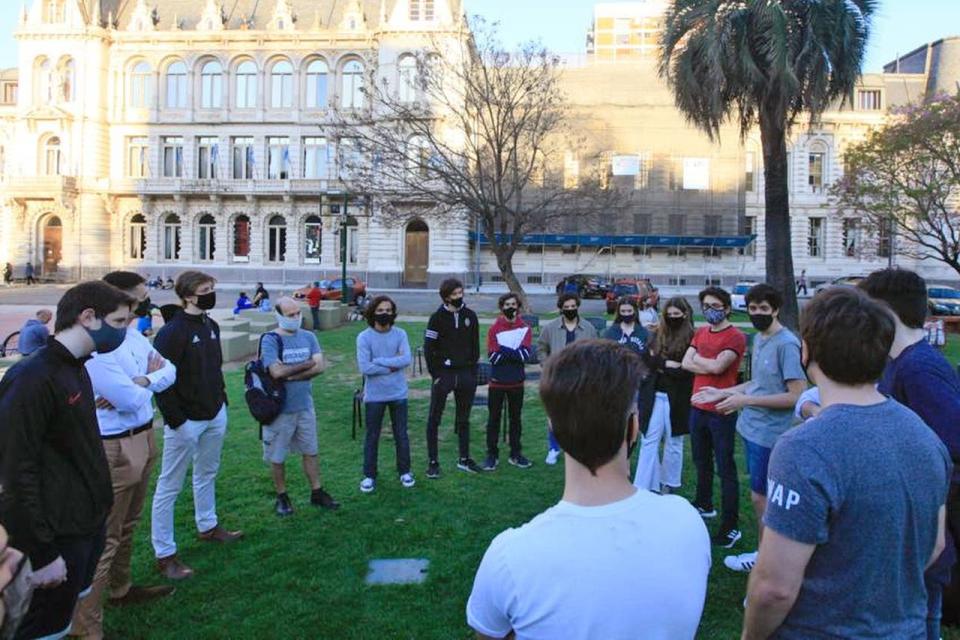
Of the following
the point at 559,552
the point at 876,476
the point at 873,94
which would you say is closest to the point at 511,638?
the point at 559,552

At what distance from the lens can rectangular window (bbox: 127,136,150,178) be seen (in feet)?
161

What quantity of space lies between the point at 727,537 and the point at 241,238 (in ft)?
157

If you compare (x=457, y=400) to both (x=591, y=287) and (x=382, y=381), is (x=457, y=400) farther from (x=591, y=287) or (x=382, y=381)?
(x=591, y=287)

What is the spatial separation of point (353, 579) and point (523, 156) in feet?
73.7

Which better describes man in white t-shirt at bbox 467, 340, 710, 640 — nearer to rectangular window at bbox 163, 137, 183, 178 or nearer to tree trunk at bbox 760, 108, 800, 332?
tree trunk at bbox 760, 108, 800, 332

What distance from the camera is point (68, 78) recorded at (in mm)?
47062

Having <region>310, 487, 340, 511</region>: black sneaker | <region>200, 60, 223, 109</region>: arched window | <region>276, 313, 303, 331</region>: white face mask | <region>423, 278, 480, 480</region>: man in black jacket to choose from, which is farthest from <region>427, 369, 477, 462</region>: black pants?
<region>200, 60, 223, 109</region>: arched window

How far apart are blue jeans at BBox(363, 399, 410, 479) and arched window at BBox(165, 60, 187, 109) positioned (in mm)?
48333

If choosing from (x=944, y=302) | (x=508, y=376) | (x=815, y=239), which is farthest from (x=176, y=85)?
(x=508, y=376)

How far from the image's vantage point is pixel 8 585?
1.89 m

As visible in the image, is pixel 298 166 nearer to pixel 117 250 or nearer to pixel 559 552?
pixel 117 250

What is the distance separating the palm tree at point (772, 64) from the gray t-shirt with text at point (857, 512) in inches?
537

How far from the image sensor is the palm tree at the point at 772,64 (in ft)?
46.1

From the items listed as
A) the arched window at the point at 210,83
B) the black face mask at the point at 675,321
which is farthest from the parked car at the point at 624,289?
the arched window at the point at 210,83
